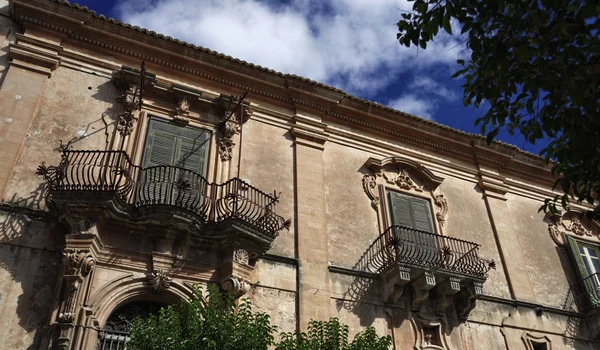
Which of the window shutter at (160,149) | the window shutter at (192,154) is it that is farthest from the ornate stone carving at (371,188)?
the window shutter at (160,149)

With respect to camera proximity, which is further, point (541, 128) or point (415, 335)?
point (415, 335)

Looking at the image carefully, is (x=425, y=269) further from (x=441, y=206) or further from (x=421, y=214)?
(x=441, y=206)

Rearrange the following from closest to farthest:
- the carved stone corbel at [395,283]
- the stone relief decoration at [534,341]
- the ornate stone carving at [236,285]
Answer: the ornate stone carving at [236,285] < the carved stone corbel at [395,283] < the stone relief decoration at [534,341]

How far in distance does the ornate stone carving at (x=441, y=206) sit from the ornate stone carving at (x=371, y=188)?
156 cm

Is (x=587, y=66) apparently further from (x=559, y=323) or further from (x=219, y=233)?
(x=559, y=323)

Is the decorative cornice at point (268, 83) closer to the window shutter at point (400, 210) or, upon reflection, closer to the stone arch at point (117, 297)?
the window shutter at point (400, 210)

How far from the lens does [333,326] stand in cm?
812

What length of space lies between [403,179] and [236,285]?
18.1 feet

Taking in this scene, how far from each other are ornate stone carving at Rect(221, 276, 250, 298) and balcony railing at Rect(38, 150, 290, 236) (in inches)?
38.2

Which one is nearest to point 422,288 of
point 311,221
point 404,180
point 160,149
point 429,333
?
point 429,333

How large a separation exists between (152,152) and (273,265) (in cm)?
318

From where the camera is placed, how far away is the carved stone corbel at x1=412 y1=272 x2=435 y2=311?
35.1ft

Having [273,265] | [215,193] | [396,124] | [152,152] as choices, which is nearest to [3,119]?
[152,152]

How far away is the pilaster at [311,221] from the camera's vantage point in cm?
1025
